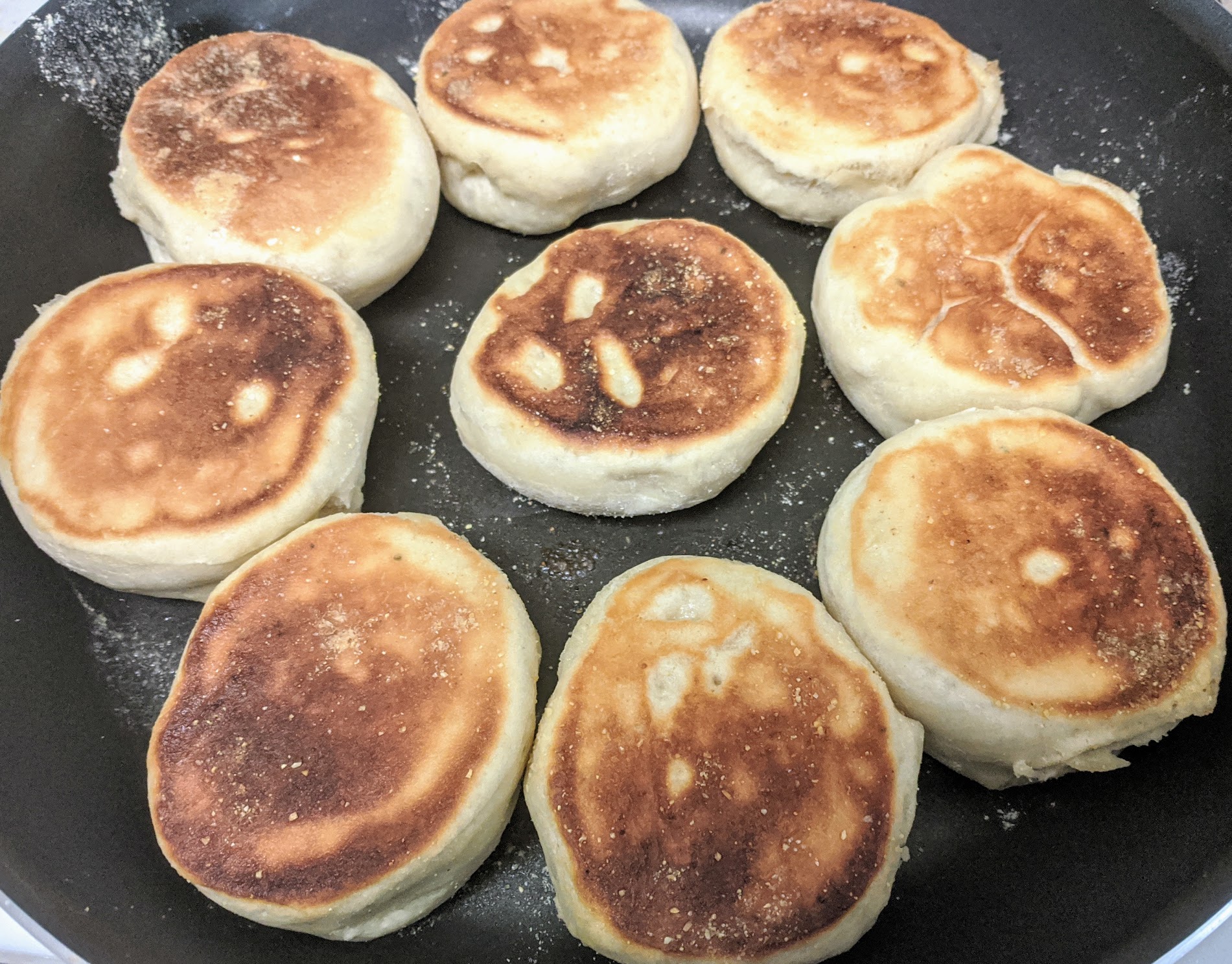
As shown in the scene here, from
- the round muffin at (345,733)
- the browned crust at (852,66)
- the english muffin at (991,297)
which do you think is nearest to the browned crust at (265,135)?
the round muffin at (345,733)

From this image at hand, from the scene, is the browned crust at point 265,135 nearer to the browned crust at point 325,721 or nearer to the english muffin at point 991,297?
the browned crust at point 325,721

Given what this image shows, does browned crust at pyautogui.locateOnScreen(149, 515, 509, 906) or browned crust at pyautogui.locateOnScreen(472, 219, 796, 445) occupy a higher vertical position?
browned crust at pyautogui.locateOnScreen(472, 219, 796, 445)

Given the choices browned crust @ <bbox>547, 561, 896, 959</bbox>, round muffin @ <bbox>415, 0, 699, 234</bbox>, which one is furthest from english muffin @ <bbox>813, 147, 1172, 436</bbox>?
browned crust @ <bbox>547, 561, 896, 959</bbox>

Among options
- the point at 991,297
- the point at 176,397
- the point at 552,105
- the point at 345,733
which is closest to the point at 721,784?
the point at 345,733

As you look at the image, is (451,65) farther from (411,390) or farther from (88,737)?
(88,737)

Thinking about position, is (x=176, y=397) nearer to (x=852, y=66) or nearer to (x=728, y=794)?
(x=728, y=794)

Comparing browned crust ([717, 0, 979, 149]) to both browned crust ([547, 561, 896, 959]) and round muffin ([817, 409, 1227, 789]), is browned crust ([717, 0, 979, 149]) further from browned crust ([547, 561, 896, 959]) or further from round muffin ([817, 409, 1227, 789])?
browned crust ([547, 561, 896, 959])

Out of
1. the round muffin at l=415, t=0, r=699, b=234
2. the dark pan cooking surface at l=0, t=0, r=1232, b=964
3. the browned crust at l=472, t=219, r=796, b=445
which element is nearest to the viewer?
the dark pan cooking surface at l=0, t=0, r=1232, b=964
